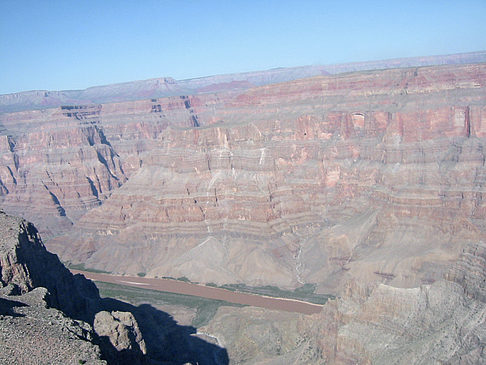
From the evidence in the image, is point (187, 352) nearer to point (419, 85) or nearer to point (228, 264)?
point (228, 264)

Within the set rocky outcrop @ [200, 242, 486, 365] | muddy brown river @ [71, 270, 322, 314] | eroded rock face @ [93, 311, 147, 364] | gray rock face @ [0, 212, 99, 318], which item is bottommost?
muddy brown river @ [71, 270, 322, 314]

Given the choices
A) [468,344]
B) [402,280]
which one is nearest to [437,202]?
[402,280]

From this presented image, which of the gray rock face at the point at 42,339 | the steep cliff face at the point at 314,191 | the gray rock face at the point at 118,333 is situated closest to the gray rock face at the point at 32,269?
the gray rock face at the point at 118,333

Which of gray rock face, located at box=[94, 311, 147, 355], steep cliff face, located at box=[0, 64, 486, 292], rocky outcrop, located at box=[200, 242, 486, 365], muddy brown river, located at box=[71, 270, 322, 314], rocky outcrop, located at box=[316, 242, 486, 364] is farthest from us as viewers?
Result: steep cliff face, located at box=[0, 64, 486, 292]

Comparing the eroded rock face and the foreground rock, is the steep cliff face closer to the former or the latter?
the foreground rock

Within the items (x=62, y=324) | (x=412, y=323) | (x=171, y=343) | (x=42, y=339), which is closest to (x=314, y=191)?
(x=171, y=343)

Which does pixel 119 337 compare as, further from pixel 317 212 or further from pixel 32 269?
pixel 317 212

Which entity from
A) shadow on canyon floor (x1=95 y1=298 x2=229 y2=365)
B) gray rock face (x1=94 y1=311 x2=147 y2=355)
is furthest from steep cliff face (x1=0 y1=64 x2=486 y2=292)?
gray rock face (x1=94 y1=311 x2=147 y2=355)

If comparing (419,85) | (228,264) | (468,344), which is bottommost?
(228,264)
